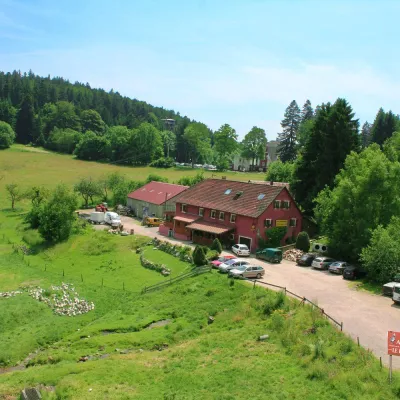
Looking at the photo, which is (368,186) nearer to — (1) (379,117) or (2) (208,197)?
(2) (208,197)

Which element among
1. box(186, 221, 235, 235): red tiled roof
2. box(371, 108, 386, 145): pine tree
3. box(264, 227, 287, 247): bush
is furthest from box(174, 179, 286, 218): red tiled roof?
box(371, 108, 386, 145): pine tree

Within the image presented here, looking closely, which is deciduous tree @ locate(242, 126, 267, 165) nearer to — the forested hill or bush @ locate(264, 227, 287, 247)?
the forested hill

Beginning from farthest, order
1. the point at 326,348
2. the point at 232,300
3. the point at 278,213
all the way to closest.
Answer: the point at 278,213 < the point at 232,300 < the point at 326,348

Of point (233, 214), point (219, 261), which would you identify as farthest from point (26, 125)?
point (219, 261)

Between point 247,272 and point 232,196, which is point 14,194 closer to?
point 232,196

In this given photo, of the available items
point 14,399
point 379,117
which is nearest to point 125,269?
point 14,399

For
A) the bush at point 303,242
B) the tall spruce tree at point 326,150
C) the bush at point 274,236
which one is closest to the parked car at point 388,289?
the bush at point 303,242
